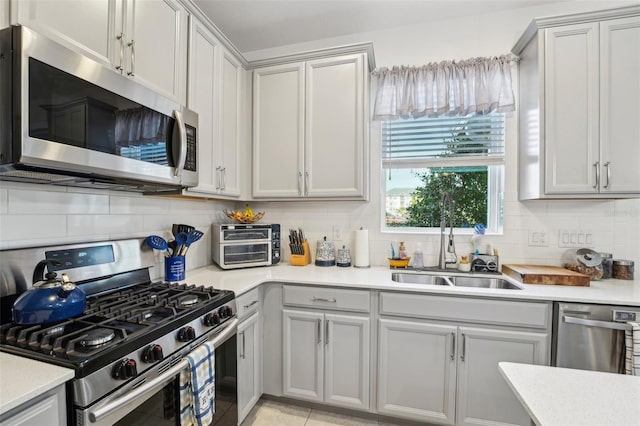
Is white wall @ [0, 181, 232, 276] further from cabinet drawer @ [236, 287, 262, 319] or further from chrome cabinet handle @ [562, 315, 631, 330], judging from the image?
chrome cabinet handle @ [562, 315, 631, 330]

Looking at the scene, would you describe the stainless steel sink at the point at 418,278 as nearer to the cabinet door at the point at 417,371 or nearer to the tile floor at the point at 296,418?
the cabinet door at the point at 417,371

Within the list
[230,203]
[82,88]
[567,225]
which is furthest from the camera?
[230,203]

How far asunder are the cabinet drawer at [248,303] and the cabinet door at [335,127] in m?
0.83

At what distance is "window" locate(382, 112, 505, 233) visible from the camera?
90.2 inches

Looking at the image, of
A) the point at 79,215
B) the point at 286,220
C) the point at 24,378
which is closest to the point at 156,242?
the point at 79,215

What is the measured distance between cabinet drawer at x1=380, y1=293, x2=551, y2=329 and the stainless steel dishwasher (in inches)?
3.1

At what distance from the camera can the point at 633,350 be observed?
4.68 ft

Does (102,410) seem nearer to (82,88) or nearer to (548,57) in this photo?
(82,88)

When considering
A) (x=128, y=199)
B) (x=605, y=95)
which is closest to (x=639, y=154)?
(x=605, y=95)

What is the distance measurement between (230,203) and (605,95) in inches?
109

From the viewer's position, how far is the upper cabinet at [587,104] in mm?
1759

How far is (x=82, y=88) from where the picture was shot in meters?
1.08

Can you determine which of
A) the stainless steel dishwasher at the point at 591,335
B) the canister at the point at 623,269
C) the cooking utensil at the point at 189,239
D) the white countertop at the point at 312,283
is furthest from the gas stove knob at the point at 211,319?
the canister at the point at 623,269

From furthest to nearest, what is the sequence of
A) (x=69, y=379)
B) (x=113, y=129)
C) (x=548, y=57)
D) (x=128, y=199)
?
(x=548, y=57)
(x=128, y=199)
(x=113, y=129)
(x=69, y=379)
